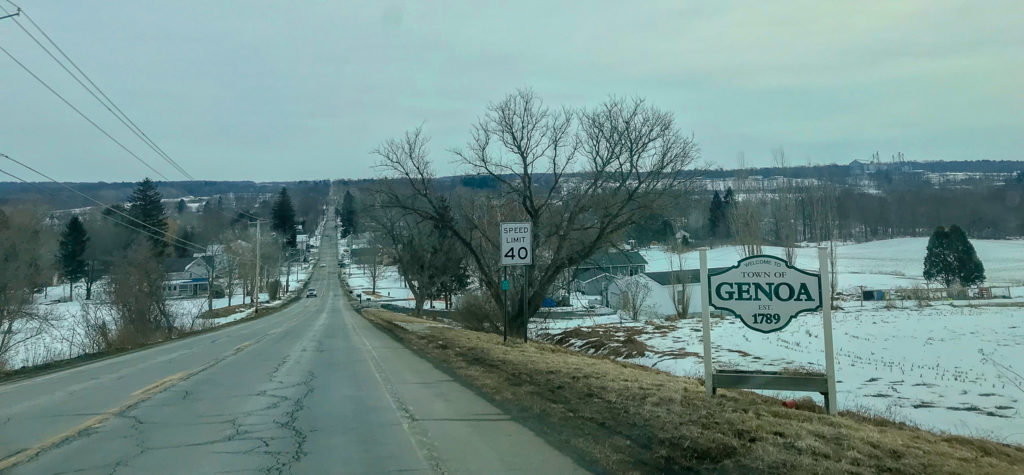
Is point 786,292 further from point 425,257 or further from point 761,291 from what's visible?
point 425,257

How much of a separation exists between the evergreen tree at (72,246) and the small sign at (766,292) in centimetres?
6285

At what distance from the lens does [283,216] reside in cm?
11788

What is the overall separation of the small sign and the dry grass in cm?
114

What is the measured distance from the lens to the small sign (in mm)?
8850

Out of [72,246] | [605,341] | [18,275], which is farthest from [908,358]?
[72,246]

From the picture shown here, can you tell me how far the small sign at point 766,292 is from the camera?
29.0 feet

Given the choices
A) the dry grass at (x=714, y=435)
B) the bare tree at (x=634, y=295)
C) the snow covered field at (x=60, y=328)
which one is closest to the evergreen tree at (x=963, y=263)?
the bare tree at (x=634, y=295)

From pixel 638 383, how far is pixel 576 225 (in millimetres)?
17997

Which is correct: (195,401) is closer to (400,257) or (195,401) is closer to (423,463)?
(423,463)

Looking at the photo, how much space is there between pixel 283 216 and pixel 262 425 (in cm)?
11532

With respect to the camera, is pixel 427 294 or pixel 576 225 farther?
pixel 427 294

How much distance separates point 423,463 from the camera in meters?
6.55

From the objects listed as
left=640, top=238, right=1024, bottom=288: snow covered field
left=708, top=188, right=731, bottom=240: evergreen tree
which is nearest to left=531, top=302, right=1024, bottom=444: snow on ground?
left=640, top=238, right=1024, bottom=288: snow covered field

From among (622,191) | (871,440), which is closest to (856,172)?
(622,191)
